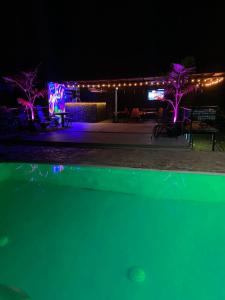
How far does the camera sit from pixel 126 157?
5586mm

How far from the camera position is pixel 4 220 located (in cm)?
375

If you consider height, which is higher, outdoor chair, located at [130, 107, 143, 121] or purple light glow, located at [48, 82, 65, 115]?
purple light glow, located at [48, 82, 65, 115]

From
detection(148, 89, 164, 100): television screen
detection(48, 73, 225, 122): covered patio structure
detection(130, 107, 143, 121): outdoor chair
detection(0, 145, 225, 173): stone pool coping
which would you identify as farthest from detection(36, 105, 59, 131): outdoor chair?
detection(148, 89, 164, 100): television screen

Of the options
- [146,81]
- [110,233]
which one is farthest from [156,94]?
[110,233]

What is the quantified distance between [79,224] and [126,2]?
A: 15.8 metres

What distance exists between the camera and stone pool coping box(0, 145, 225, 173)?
478 cm

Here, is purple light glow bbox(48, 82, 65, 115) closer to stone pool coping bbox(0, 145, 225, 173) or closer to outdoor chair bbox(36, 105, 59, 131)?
outdoor chair bbox(36, 105, 59, 131)

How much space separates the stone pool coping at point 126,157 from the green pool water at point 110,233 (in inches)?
15.2

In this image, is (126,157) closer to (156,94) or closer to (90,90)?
(90,90)

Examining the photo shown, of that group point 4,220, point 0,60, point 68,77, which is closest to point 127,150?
point 4,220

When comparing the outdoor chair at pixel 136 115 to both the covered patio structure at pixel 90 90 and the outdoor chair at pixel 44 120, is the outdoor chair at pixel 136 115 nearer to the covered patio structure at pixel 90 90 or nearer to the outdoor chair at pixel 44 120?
the covered patio structure at pixel 90 90

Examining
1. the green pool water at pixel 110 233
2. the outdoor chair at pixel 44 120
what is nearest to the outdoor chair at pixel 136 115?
the outdoor chair at pixel 44 120

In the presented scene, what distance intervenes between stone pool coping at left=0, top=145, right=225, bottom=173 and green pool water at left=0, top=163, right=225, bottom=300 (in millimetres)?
385

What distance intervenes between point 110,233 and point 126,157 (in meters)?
2.36
